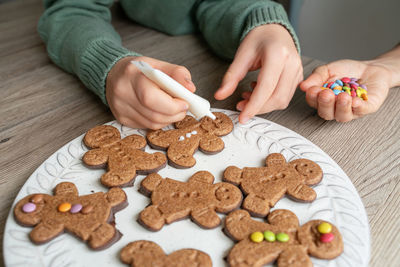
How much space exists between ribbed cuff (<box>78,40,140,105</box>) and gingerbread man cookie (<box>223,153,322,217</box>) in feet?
1.33

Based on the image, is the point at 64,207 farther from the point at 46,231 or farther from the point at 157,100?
the point at 157,100

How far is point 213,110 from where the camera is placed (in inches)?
33.8

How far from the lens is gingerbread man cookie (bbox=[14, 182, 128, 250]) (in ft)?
1.82

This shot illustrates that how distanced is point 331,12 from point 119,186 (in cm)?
161

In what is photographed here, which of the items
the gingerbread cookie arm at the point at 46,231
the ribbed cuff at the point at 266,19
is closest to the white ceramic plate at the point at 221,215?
the gingerbread cookie arm at the point at 46,231

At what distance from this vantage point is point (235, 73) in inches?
33.4

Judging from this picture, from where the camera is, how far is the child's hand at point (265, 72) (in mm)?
804

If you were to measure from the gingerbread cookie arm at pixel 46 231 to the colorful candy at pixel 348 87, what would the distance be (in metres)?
0.66

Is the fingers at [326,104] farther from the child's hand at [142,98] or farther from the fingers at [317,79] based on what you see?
the child's hand at [142,98]

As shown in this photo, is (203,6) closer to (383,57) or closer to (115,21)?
(115,21)

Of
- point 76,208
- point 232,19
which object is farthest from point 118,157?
point 232,19

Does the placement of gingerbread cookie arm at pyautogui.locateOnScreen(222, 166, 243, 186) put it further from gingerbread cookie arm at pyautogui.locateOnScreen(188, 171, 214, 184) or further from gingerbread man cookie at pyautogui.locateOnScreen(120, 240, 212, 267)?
gingerbread man cookie at pyautogui.locateOnScreen(120, 240, 212, 267)

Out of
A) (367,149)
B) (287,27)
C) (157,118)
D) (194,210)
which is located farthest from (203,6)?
(194,210)

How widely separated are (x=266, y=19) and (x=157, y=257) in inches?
27.5
